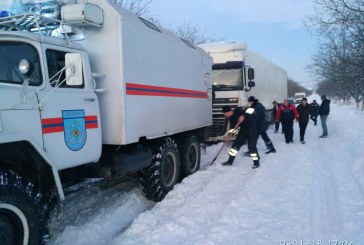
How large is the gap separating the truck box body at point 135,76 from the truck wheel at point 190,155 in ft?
2.12

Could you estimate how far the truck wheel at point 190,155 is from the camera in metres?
7.73

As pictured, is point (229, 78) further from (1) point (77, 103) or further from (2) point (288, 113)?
(1) point (77, 103)

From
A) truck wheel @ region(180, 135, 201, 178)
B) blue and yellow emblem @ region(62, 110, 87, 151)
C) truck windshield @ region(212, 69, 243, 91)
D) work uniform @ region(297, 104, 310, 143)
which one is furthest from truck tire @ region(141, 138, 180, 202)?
work uniform @ region(297, 104, 310, 143)

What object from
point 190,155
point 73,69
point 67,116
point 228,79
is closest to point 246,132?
point 190,155

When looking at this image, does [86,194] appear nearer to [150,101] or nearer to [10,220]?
[150,101]

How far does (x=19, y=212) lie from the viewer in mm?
3449

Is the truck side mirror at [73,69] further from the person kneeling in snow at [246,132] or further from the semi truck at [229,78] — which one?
the semi truck at [229,78]

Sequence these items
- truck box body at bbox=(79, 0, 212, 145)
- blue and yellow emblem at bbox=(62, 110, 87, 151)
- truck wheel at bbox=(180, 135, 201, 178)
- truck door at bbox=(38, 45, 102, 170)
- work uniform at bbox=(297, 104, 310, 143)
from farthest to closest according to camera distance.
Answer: work uniform at bbox=(297, 104, 310, 143) → truck wheel at bbox=(180, 135, 201, 178) → truck box body at bbox=(79, 0, 212, 145) → blue and yellow emblem at bbox=(62, 110, 87, 151) → truck door at bbox=(38, 45, 102, 170)

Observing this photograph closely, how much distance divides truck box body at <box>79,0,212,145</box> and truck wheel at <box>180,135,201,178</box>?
0.65 metres

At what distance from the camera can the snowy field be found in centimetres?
453

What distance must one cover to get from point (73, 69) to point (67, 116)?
59 cm

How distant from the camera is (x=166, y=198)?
612cm

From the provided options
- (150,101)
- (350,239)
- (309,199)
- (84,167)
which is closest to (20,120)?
(84,167)

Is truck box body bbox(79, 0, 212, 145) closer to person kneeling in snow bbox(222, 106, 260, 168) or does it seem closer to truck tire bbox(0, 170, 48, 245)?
truck tire bbox(0, 170, 48, 245)
